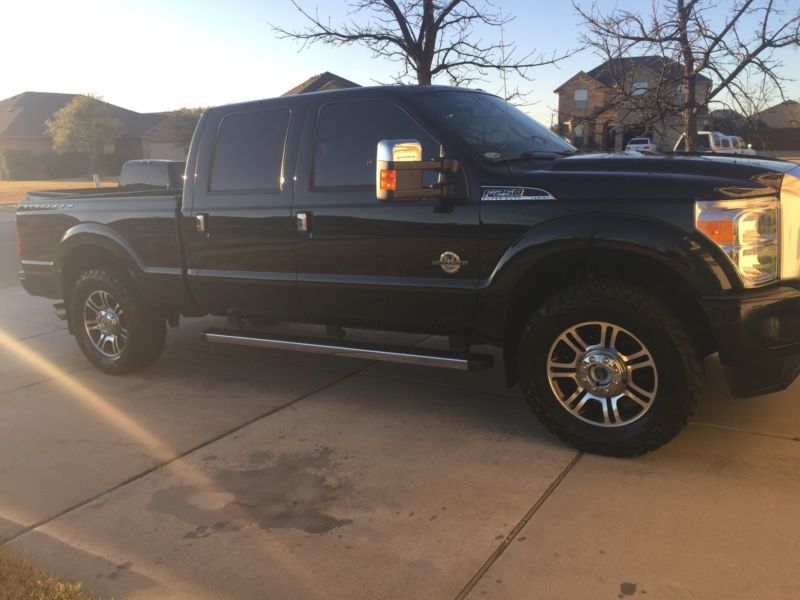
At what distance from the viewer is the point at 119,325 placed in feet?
18.4

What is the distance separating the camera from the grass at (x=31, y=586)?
105 inches

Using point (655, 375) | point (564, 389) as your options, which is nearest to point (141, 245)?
point (564, 389)

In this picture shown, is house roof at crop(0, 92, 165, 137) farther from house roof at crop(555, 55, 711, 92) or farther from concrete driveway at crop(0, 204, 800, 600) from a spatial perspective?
concrete driveway at crop(0, 204, 800, 600)

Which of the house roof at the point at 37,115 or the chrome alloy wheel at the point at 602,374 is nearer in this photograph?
the chrome alloy wheel at the point at 602,374

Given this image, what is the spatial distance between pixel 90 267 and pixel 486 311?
360cm

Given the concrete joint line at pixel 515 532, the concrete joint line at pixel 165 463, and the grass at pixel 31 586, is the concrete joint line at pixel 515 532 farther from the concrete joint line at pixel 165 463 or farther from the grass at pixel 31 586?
the concrete joint line at pixel 165 463

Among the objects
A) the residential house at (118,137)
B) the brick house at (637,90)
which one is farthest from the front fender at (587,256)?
the residential house at (118,137)

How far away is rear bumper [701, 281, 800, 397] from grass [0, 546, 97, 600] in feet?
9.91

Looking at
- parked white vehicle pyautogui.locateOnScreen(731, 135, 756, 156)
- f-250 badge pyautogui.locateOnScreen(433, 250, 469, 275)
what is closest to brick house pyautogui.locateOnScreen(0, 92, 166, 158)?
parked white vehicle pyautogui.locateOnScreen(731, 135, 756, 156)

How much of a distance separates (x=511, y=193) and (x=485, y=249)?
342 millimetres

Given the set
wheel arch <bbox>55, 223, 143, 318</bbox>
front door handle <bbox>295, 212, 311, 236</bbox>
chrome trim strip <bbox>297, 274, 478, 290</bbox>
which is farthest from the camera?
wheel arch <bbox>55, 223, 143, 318</bbox>

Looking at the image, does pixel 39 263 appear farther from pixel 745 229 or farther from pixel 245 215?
pixel 745 229

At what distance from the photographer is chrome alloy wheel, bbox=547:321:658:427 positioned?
3625mm

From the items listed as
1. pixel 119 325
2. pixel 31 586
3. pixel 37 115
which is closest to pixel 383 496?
pixel 31 586
